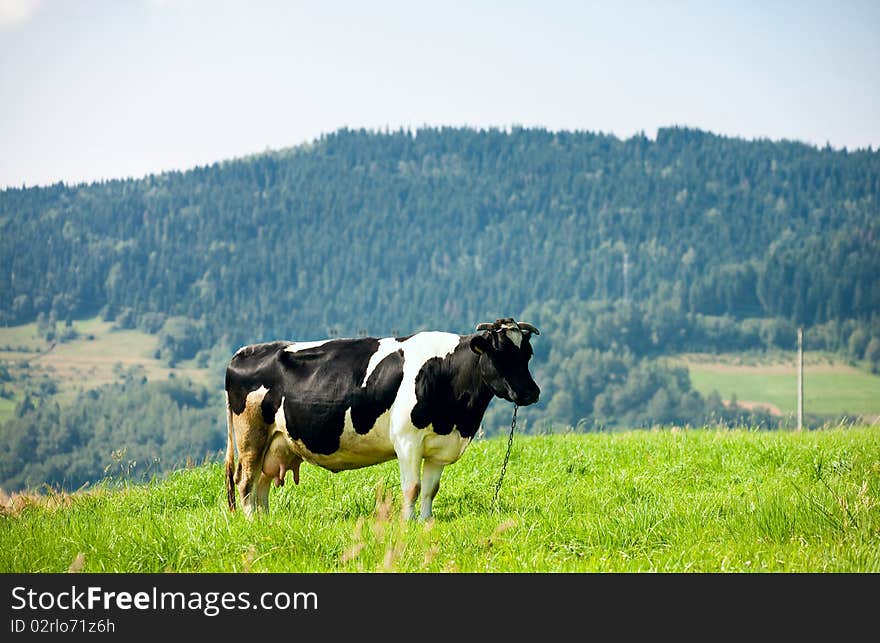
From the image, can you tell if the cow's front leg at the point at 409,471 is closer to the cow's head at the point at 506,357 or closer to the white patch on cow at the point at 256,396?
the cow's head at the point at 506,357

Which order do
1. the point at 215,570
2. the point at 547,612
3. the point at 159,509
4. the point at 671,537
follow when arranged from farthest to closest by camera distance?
the point at 159,509 → the point at 671,537 → the point at 215,570 → the point at 547,612

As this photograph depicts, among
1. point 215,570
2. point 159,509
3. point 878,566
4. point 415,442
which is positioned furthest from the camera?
point 159,509

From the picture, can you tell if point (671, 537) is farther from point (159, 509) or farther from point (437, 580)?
point (159, 509)

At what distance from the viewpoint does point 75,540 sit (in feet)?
33.1

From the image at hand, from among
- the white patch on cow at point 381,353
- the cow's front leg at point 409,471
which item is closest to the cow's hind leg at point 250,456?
the white patch on cow at point 381,353

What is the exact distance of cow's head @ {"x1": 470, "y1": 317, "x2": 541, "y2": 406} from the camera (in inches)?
424

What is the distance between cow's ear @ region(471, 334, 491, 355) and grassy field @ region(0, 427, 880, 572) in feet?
5.72

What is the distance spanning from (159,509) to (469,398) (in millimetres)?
4974

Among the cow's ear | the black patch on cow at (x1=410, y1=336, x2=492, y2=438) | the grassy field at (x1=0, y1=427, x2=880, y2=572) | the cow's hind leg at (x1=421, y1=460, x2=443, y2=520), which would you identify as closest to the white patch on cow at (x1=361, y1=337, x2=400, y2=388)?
the black patch on cow at (x1=410, y1=336, x2=492, y2=438)

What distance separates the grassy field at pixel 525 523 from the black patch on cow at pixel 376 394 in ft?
3.02

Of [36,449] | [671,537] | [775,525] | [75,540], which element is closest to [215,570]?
[75,540]

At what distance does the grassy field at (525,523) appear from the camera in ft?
29.3

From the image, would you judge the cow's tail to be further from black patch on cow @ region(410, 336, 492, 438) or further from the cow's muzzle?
the cow's muzzle

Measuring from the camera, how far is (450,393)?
1118 cm
